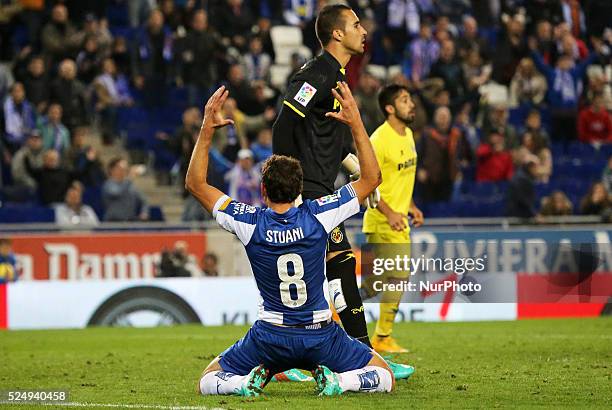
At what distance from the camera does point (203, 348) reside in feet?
36.7

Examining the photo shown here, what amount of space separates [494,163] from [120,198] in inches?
241

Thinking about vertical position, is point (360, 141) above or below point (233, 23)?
below

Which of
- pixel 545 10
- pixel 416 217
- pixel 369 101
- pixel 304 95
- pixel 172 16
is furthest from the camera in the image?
pixel 545 10

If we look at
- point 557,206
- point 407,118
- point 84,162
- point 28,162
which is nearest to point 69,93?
point 84,162

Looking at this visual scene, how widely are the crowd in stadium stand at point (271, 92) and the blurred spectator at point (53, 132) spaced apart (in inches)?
0.8

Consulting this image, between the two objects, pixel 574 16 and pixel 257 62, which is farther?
pixel 574 16

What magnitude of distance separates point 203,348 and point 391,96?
118 inches

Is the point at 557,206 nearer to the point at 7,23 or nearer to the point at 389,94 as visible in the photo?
the point at 389,94

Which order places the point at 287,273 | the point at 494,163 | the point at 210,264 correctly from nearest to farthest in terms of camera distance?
the point at 287,273, the point at 210,264, the point at 494,163

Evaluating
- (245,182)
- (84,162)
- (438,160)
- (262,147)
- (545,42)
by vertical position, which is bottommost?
(245,182)

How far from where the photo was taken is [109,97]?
19.2 meters

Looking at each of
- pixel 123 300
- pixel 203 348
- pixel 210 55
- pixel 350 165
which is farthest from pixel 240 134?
pixel 350 165

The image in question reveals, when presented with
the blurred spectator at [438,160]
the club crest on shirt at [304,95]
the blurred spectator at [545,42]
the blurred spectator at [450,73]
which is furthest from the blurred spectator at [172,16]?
the club crest on shirt at [304,95]

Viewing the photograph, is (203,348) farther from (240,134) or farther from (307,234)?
(240,134)
